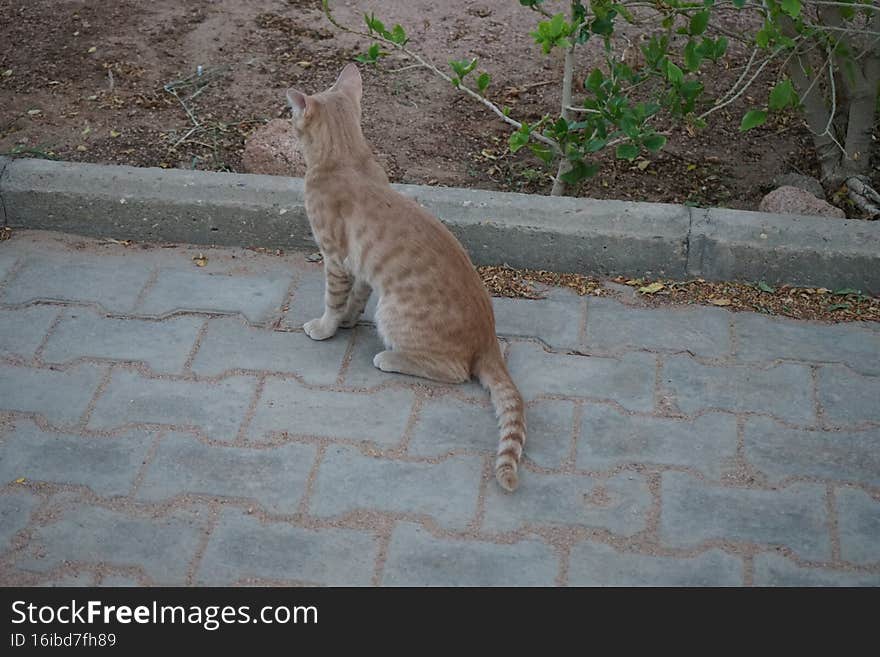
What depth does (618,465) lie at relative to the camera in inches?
157

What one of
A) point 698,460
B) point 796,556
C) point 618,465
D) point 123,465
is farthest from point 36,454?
point 796,556

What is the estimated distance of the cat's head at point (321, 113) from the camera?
4.31 m

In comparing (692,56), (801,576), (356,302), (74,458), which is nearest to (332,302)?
(356,302)

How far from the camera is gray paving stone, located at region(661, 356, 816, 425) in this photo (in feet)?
13.8

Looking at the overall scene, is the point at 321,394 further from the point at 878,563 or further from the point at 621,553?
the point at 878,563

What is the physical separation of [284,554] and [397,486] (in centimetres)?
48

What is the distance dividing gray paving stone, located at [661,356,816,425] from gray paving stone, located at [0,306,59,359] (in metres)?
2.56

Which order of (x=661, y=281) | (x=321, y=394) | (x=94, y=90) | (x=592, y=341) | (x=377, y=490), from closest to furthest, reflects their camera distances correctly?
(x=377, y=490) → (x=321, y=394) → (x=592, y=341) → (x=661, y=281) → (x=94, y=90)

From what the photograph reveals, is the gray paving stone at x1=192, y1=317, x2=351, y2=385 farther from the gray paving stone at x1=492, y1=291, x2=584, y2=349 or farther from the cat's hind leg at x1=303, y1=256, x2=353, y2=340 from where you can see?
the gray paving stone at x1=492, y1=291, x2=584, y2=349

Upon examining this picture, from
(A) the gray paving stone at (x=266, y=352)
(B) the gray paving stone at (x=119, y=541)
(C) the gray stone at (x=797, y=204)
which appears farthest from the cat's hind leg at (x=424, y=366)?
(C) the gray stone at (x=797, y=204)

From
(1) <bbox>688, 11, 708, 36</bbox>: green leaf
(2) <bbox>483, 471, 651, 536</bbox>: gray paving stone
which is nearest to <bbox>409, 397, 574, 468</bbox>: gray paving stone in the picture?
(2) <bbox>483, 471, 651, 536</bbox>: gray paving stone

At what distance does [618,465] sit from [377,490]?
0.88 meters

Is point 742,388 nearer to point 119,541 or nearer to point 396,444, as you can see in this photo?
point 396,444

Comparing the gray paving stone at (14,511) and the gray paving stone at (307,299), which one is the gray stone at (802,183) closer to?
the gray paving stone at (307,299)
